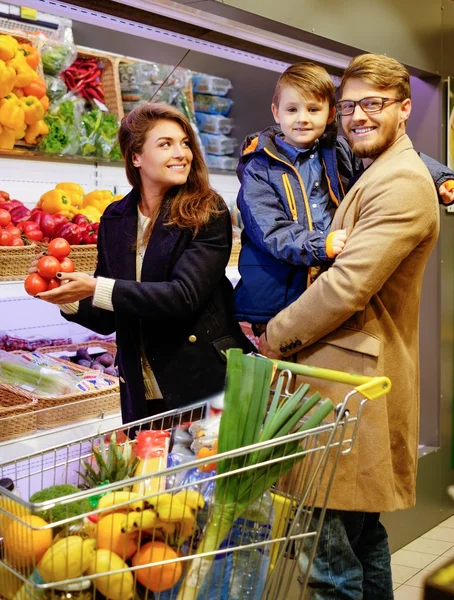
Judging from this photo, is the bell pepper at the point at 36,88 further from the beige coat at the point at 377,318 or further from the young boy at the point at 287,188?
the beige coat at the point at 377,318

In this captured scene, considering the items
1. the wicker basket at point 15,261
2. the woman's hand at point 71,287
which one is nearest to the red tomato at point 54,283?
the woman's hand at point 71,287

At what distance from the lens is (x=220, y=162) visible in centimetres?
422

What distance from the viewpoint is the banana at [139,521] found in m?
1.53

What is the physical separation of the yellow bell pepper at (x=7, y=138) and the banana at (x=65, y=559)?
216 cm

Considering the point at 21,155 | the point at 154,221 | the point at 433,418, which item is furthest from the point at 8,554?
the point at 433,418

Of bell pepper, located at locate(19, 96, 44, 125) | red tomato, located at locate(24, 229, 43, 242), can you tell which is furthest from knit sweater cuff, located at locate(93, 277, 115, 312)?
bell pepper, located at locate(19, 96, 44, 125)

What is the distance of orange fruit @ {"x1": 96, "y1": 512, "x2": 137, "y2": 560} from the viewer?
1527 mm

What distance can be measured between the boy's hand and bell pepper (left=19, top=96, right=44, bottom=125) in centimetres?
158

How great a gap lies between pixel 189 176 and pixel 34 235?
0.73 m

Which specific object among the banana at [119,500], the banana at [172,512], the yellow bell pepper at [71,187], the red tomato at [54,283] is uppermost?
the yellow bell pepper at [71,187]

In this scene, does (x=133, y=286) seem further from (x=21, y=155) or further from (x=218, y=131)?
(x=218, y=131)

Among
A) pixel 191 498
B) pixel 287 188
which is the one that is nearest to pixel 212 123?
pixel 287 188

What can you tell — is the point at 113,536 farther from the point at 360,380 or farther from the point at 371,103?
the point at 371,103

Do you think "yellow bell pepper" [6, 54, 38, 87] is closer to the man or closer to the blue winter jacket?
the blue winter jacket
